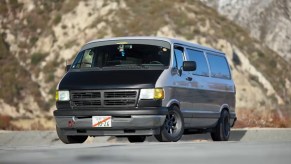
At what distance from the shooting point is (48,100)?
155ft

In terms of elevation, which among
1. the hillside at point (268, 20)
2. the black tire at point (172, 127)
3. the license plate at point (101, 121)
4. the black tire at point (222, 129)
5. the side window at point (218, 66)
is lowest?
the hillside at point (268, 20)

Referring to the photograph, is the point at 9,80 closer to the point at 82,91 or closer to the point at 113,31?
the point at 113,31

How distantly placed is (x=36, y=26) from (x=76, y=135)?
42220 mm

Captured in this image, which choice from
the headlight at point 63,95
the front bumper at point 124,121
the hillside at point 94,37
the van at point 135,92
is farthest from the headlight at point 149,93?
the hillside at point 94,37

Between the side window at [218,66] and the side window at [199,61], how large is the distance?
397 millimetres

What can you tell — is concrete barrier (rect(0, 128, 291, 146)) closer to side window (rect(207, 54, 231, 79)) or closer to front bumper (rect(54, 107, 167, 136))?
side window (rect(207, 54, 231, 79))

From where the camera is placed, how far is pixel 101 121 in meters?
12.2

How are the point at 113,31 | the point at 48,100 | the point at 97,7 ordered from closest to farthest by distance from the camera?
the point at 48,100
the point at 113,31
the point at 97,7

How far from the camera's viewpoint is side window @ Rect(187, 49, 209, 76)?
1399cm

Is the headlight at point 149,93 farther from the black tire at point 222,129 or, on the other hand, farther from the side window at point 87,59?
the black tire at point 222,129

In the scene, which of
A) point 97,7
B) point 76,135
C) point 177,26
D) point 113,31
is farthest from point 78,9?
point 76,135

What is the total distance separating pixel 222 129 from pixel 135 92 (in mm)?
3812

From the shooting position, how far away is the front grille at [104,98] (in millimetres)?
12172

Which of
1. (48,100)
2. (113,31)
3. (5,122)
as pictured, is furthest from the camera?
(113,31)
